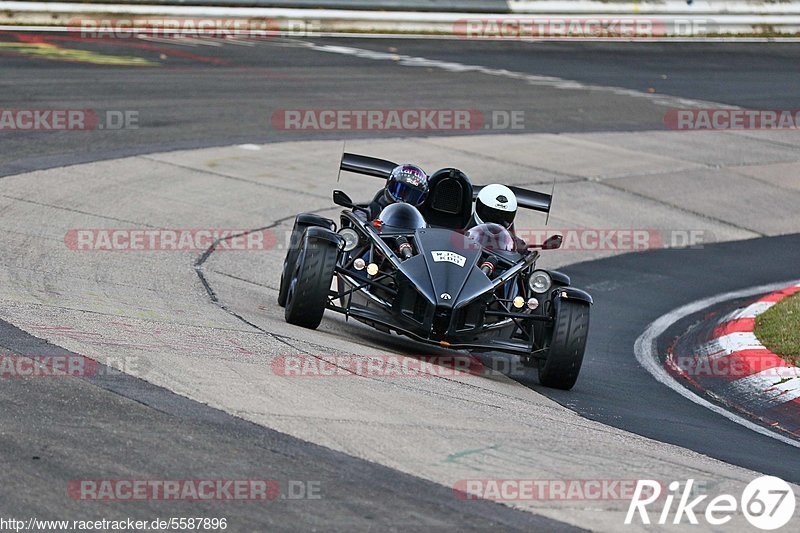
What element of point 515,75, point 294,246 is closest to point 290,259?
point 294,246

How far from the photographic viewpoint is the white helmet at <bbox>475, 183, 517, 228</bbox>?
10.4 m

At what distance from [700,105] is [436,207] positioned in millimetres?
15340

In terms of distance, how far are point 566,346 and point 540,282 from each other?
0.76 meters

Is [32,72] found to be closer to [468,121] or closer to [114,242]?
[468,121]

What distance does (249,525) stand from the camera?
515cm

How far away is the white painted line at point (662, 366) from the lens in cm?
877

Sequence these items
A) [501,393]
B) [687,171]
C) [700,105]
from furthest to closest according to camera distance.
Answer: [700,105] < [687,171] < [501,393]

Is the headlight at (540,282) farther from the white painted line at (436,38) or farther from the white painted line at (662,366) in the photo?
the white painted line at (436,38)

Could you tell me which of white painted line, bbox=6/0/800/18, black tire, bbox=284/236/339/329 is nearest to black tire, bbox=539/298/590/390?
black tire, bbox=284/236/339/329

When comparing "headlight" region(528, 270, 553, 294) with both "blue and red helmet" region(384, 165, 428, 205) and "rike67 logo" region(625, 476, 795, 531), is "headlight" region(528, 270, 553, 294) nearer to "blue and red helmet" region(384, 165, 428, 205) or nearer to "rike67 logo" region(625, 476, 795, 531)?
"blue and red helmet" region(384, 165, 428, 205)

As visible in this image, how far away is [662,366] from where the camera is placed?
10609mm

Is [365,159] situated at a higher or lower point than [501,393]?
higher

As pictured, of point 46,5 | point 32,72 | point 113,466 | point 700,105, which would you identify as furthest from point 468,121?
point 113,466

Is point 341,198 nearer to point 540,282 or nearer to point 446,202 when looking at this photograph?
point 446,202
